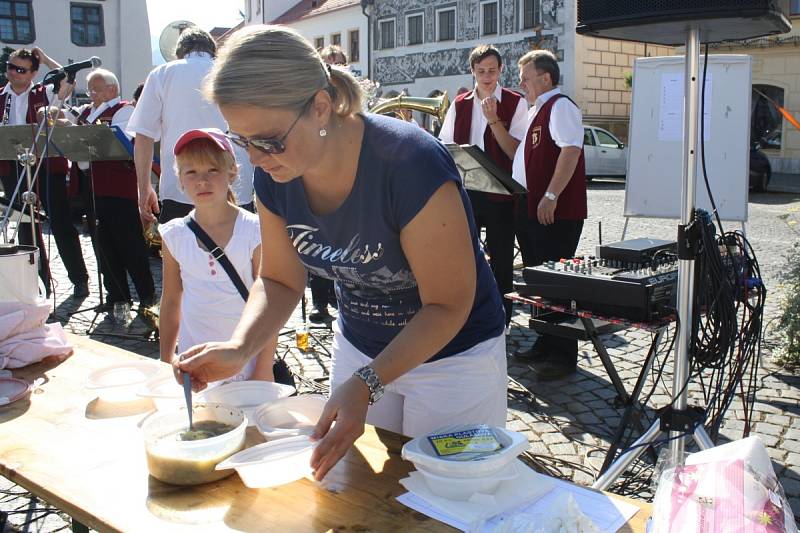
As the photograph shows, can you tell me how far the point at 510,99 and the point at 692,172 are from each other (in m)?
2.99

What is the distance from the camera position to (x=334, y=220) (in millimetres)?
1789

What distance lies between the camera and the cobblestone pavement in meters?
3.11

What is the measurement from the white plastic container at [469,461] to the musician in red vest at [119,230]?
15.6ft

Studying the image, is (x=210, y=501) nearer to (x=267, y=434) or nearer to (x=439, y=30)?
(x=267, y=434)

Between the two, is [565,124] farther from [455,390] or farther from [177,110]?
[455,390]

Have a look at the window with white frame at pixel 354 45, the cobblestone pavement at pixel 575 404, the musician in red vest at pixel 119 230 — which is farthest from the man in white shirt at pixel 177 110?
the window with white frame at pixel 354 45

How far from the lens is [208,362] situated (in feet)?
5.85

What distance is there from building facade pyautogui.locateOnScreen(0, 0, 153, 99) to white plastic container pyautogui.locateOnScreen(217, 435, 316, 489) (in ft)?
123

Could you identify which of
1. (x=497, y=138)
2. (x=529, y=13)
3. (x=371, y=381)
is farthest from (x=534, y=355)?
(x=529, y=13)

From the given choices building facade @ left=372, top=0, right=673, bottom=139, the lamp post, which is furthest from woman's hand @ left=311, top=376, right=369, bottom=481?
the lamp post

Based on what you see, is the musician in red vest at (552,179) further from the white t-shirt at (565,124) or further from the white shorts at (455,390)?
the white shorts at (455,390)

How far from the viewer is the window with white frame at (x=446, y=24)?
1145 inches

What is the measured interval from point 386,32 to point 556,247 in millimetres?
28857

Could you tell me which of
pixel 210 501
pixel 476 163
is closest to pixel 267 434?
pixel 210 501
